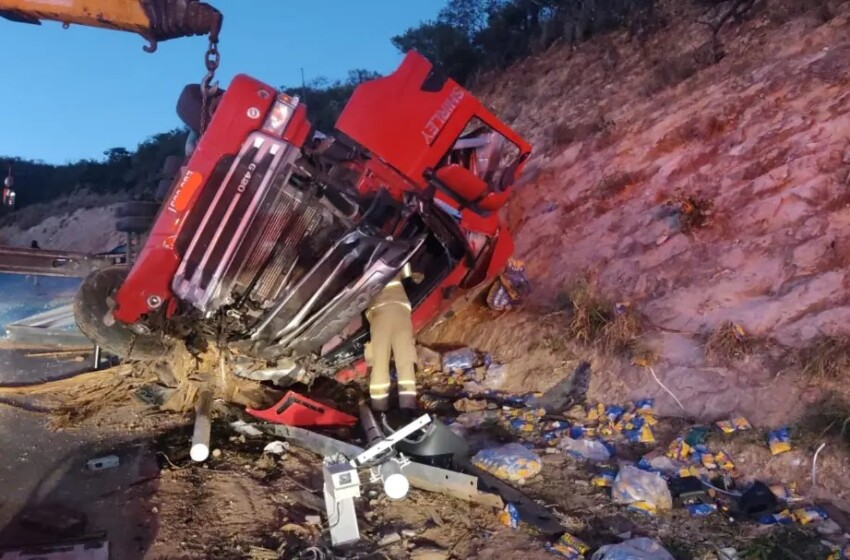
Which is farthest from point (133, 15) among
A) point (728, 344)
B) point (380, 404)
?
point (728, 344)

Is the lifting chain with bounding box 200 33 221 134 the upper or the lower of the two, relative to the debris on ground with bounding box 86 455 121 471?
upper

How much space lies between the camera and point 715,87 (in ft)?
26.3

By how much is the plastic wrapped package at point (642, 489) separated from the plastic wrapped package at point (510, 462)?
0.51 metres

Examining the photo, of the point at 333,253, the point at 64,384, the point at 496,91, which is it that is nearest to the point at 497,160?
the point at 333,253

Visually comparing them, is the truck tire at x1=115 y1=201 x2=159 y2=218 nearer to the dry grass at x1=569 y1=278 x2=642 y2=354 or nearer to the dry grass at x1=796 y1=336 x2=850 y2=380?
the dry grass at x1=569 y1=278 x2=642 y2=354

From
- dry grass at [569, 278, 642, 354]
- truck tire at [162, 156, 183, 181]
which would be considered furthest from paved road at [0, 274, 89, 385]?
dry grass at [569, 278, 642, 354]

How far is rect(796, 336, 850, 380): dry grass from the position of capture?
4.31m

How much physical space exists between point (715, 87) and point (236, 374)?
19.4ft

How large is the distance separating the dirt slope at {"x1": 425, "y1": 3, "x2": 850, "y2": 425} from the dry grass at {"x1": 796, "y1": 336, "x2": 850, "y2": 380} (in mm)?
97

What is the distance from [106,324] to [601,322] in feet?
11.8

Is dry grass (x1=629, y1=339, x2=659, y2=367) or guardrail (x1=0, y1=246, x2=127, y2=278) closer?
dry grass (x1=629, y1=339, x2=659, y2=367)

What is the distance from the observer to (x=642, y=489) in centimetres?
388

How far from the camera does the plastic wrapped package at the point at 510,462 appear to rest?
4266 mm

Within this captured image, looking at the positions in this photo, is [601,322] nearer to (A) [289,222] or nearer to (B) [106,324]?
(A) [289,222]
